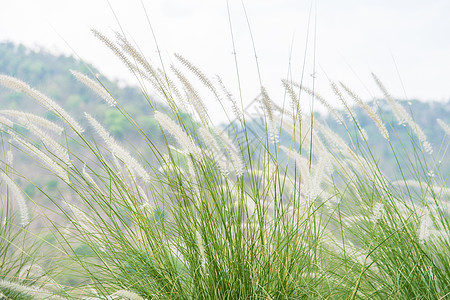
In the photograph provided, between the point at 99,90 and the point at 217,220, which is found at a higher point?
the point at 99,90

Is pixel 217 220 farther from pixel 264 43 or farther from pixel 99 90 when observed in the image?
pixel 264 43

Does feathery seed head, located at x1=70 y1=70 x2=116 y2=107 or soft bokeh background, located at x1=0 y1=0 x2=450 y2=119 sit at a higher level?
soft bokeh background, located at x1=0 y1=0 x2=450 y2=119

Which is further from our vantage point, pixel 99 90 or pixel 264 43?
pixel 264 43

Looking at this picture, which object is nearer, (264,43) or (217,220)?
(217,220)

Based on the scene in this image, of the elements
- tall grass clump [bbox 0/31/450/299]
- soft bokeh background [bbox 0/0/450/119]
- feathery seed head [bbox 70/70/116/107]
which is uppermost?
soft bokeh background [bbox 0/0/450/119]

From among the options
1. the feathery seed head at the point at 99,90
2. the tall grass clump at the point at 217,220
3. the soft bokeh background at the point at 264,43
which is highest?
the soft bokeh background at the point at 264,43

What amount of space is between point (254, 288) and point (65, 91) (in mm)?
4571

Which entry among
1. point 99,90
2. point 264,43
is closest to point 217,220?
point 99,90

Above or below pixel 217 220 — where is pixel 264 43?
above

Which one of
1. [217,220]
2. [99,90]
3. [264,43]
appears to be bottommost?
[217,220]

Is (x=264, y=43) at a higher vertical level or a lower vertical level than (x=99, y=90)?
higher

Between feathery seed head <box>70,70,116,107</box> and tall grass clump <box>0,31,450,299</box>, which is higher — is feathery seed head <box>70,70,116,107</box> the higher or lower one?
the higher one

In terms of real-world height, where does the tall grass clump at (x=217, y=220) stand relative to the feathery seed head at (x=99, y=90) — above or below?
below

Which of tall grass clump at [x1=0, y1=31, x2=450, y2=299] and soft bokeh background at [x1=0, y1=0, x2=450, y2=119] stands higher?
soft bokeh background at [x1=0, y1=0, x2=450, y2=119]
